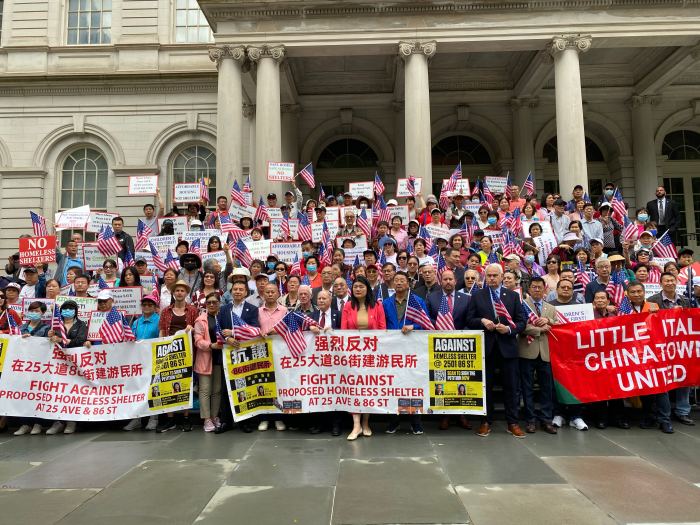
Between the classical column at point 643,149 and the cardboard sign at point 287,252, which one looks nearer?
the cardboard sign at point 287,252

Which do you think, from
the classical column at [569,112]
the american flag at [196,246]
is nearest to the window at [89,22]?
the american flag at [196,246]

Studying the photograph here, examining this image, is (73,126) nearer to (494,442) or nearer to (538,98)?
(538,98)

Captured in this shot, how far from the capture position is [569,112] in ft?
49.6

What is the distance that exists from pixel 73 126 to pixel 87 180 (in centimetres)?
207

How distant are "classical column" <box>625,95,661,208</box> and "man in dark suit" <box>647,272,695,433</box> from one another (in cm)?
1379

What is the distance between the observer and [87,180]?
20.5m

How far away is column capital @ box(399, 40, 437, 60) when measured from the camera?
15.4 m

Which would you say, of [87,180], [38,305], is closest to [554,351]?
[38,305]

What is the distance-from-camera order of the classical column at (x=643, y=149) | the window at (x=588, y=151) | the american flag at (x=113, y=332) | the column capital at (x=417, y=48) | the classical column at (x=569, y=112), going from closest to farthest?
the american flag at (x=113, y=332), the classical column at (x=569, y=112), the column capital at (x=417, y=48), the classical column at (x=643, y=149), the window at (x=588, y=151)

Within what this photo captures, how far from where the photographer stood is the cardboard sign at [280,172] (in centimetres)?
1366

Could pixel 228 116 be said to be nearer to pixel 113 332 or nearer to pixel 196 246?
pixel 196 246

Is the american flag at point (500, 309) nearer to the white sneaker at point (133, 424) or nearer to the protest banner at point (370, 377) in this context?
the protest banner at point (370, 377)

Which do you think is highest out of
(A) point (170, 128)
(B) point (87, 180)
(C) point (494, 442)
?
(A) point (170, 128)

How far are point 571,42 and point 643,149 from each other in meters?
6.73
